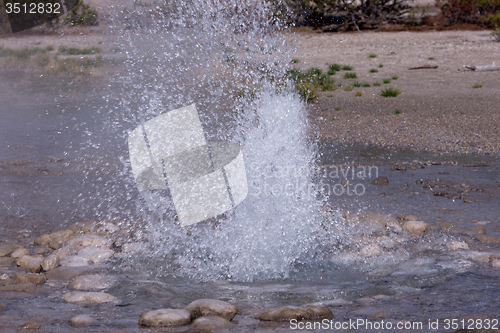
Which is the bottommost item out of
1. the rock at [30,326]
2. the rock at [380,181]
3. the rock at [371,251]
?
the rock at [380,181]

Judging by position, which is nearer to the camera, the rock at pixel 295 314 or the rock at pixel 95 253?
the rock at pixel 295 314

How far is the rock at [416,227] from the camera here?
4.59 metres

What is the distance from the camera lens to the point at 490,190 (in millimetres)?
5699

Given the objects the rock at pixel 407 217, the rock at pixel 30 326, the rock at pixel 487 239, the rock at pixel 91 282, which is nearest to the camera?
the rock at pixel 30 326

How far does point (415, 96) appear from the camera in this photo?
34.1ft

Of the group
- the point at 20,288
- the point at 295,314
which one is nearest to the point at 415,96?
the point at 295,314

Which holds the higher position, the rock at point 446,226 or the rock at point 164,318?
the rock at point 164,318

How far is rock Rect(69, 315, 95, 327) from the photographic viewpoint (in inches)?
118

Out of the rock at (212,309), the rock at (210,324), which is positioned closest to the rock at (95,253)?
the rock at (212,309)

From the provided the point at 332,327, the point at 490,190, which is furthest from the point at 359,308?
the point at 490,190

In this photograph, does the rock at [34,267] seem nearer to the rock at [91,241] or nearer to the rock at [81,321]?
the rock at [91,241]

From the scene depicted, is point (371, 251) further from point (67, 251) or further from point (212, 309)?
point (67, 251)

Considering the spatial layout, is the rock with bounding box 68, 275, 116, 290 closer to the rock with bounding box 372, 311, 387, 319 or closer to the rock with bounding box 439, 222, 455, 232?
the rock with bounding box 372, 311, 387, 319

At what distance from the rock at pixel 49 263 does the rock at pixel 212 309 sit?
1.36 metres
